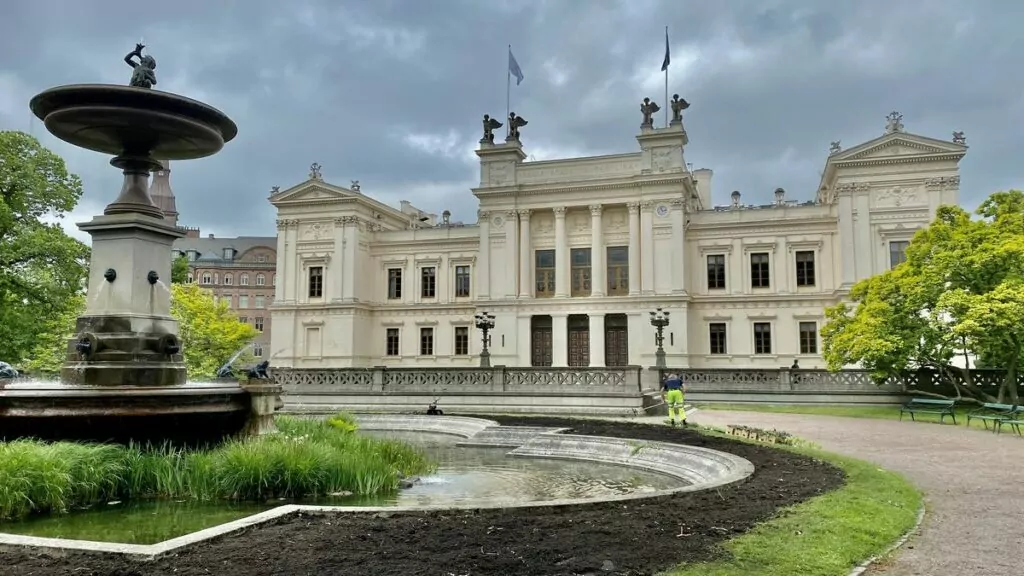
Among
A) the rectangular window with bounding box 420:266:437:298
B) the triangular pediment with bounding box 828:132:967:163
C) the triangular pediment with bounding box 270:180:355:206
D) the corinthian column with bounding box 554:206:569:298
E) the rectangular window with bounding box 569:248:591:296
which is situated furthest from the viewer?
the rectangular window with bounding box 420:266:437:298

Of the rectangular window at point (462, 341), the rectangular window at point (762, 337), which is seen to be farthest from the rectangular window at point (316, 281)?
the rectangular window at point (762, 337)

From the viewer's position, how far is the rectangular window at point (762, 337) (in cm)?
4203

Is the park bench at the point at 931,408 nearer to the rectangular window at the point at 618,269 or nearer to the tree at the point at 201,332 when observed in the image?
the rectangular window at the point at 618,269

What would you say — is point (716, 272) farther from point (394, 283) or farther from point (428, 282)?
point (394, 283)

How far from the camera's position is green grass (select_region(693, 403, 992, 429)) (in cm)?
2172

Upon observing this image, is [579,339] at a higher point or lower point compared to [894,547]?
higher

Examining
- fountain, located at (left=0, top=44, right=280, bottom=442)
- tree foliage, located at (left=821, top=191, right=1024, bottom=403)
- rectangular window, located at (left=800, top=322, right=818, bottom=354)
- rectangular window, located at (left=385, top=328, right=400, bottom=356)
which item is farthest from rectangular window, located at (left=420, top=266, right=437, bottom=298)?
fountain, located at (left=0, top=44, right=280, bottom=442)

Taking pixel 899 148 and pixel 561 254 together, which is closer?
pixel 899 148

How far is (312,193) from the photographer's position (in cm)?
4925

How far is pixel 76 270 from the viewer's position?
27.3m

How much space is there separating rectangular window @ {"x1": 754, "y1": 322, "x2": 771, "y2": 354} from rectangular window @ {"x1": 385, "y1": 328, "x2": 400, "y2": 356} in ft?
77.6

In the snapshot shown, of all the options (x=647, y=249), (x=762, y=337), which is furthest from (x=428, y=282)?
(x=762, y=337)

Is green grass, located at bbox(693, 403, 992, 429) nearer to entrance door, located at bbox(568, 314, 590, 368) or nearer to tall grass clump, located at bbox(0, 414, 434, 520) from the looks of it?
entrance door, located at bbox(568, 314, 590, 368)

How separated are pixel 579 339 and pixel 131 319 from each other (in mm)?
35178
